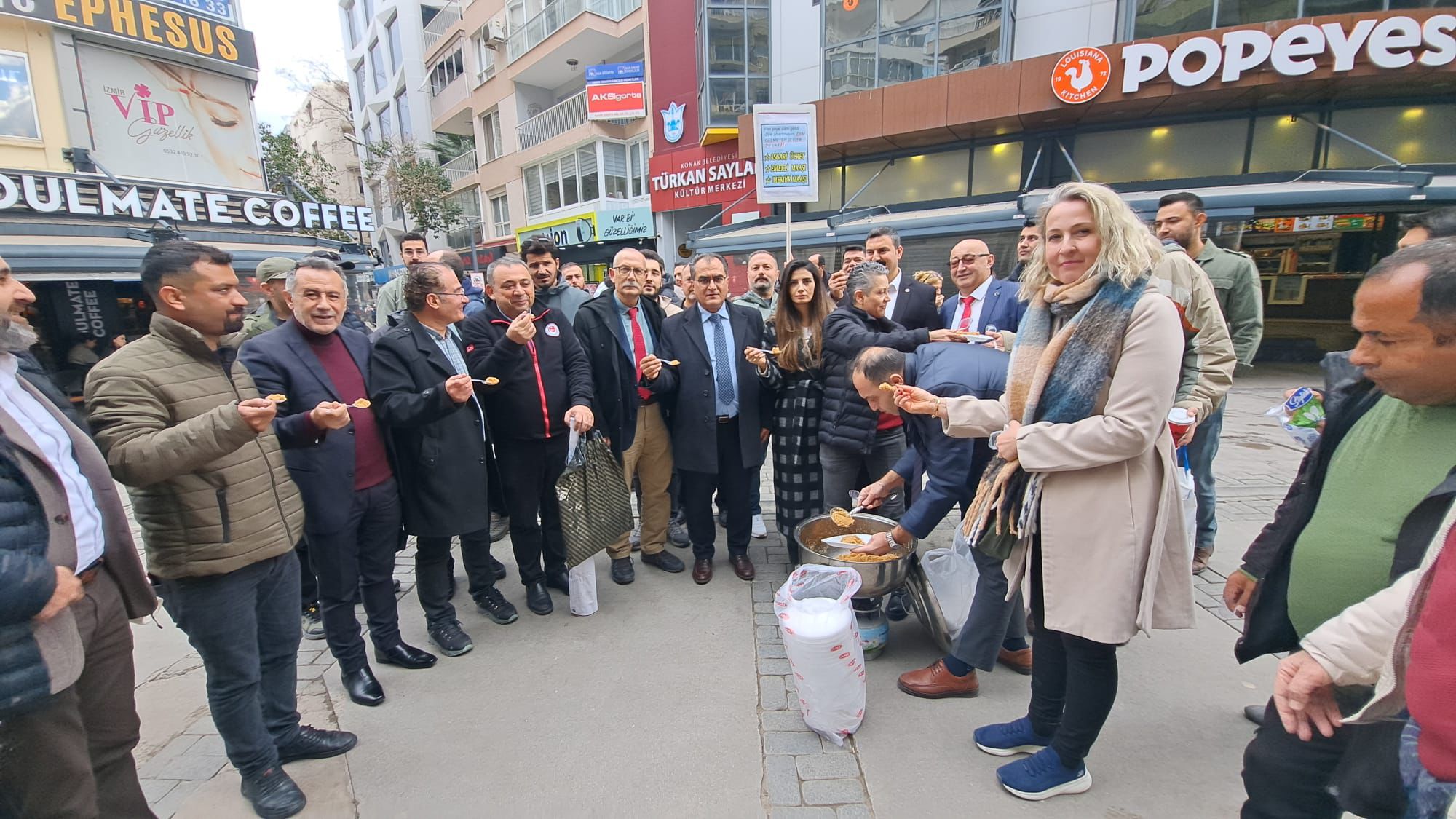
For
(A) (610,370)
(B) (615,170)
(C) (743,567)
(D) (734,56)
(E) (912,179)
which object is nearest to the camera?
(A) (610,370)

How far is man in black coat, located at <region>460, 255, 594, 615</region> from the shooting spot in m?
3.43

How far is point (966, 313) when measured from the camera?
4430mm

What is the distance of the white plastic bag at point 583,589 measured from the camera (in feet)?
11.6

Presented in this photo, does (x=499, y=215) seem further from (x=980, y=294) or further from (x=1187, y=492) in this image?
(x=1187, y=492)

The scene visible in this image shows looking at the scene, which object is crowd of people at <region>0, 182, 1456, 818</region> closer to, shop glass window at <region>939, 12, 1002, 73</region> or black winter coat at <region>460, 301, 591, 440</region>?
black winter coat at <region>460, 301, 591, 440</region>

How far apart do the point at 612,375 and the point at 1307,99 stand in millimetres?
13263

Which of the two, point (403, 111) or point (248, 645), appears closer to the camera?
point (248, 645)

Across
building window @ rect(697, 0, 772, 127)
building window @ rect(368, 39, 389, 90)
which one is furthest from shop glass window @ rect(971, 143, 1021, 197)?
building window @ rect(368, 39, 389, 90)

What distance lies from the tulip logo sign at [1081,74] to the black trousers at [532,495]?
37.7 feet

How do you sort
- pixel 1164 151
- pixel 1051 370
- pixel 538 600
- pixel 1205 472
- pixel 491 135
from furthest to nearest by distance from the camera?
pixel 491 135 → pixel 1164 151 → pixel 1205 472 → pixel 538 600 → pixel 1051 370

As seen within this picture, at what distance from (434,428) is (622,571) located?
1571 millimetres

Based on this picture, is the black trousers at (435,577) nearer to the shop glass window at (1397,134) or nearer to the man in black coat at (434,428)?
the man in black coat at (434,428)

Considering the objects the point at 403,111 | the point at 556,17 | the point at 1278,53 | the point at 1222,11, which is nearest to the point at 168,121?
the point at 556,17

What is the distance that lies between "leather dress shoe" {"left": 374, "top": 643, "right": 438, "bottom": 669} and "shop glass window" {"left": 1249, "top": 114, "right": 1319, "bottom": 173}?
47.1 ft
